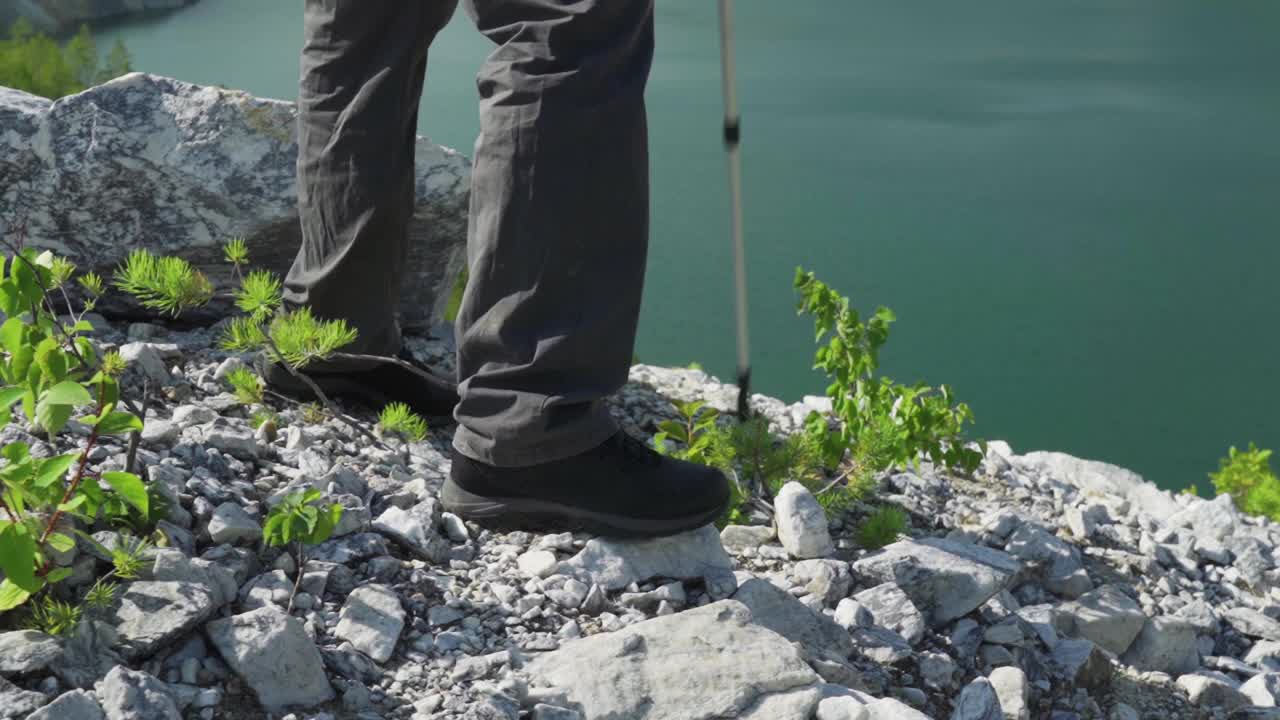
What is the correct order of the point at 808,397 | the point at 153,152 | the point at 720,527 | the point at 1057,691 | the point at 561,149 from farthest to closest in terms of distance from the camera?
the point at 808,397
the point at 153,152
the point at 720,527
the point at 1057,691
the point at 561,149

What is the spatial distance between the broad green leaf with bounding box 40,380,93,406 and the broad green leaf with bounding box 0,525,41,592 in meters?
0.14

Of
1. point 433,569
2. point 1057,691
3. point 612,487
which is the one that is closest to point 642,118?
point 612,487

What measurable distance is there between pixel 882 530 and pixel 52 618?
4.33 ft

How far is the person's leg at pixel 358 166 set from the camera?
2.08 m

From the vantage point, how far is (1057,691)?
2.06 metres

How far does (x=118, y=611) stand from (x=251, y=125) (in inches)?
65.9

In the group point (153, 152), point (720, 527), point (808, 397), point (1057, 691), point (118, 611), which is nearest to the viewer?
point (118, 611)

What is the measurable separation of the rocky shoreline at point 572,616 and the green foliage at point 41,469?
60 mm

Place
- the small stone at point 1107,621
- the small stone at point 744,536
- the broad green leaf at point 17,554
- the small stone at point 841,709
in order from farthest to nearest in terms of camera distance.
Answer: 1. the small stone at point 1107,621
2. the small stone at point 744,536
3. the small stone at point 841,709
4. the broad green leaf at point 17,554

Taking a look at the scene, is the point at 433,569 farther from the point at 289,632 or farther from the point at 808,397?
the point at 808,397

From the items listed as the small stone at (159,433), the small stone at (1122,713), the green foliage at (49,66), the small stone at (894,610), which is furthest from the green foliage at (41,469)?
the green foliage at (49,66)

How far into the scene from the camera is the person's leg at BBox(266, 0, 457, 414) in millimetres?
2078

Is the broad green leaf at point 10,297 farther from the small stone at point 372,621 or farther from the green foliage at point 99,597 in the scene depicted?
the small stone at point 372,621

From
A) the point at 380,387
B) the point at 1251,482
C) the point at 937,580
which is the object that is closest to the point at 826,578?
the point at 937,580
